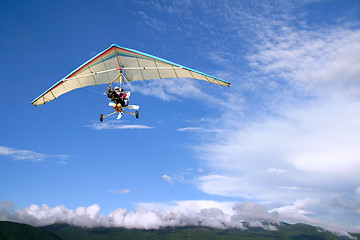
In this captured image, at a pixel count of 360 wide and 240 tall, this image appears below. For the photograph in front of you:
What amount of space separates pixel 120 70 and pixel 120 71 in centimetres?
9

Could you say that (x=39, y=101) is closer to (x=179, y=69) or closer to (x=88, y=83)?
(x=88, y=83)

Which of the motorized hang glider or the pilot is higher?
the motorized hang glider

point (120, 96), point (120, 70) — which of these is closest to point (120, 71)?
point (120, 70)

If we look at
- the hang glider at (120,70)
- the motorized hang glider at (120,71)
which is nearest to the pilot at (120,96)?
the motorized hang glider at (120,71)

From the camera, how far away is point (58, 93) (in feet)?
88.3

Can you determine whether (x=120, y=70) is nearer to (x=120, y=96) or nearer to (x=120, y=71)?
(x=120, y=71)

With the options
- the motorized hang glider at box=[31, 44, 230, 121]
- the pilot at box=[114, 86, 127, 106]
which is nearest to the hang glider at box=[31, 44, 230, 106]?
the motorized hang glider at box=[31, 44, 230, 121]

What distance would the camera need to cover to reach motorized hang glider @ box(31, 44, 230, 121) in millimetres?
23109

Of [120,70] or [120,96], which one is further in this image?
[120,70]

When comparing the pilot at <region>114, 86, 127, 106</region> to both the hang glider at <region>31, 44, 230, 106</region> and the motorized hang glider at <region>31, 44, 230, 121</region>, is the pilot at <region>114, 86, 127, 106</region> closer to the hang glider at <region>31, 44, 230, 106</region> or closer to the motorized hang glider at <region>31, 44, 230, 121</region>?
the motorized hang glider at <region>31, 44, 230, 121</region>

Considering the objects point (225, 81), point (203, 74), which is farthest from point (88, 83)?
point (225, 81)

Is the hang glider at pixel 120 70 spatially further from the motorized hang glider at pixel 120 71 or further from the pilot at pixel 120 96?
the pilot at pixel 120 96

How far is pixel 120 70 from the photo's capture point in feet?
79.6

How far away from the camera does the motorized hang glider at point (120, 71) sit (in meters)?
23.1
